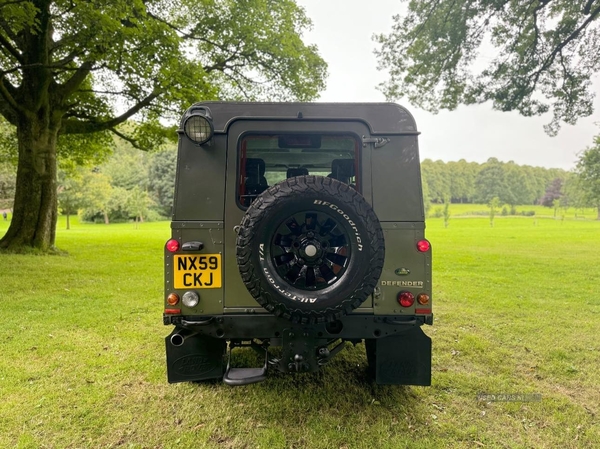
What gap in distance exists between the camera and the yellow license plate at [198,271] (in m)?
2.81

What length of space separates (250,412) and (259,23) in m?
12.0

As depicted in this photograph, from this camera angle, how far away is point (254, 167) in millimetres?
3127

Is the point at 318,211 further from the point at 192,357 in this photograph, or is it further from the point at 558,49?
the point at 558,49

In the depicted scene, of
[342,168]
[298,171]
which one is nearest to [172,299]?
[298,171]

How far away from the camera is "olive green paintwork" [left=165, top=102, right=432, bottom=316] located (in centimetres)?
284

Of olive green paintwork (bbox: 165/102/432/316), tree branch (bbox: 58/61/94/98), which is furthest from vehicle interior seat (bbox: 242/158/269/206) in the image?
tree branch (bbox: 58/61/94/98)

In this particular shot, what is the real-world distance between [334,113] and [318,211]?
962mm

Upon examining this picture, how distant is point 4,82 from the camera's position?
34.6 feet

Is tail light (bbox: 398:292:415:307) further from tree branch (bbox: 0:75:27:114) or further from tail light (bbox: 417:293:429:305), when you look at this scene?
tree branch (bbox: 0:75:27:114)

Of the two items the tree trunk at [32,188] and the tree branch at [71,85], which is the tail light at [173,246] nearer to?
the tree trunk at [32,188]

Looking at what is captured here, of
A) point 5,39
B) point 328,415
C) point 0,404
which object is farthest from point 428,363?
point 5,39

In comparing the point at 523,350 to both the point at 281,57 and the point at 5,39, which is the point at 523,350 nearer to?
the point at 281,57

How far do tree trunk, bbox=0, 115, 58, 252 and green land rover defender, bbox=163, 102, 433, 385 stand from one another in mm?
10507

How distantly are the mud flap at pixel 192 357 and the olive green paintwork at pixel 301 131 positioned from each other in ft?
1.03
